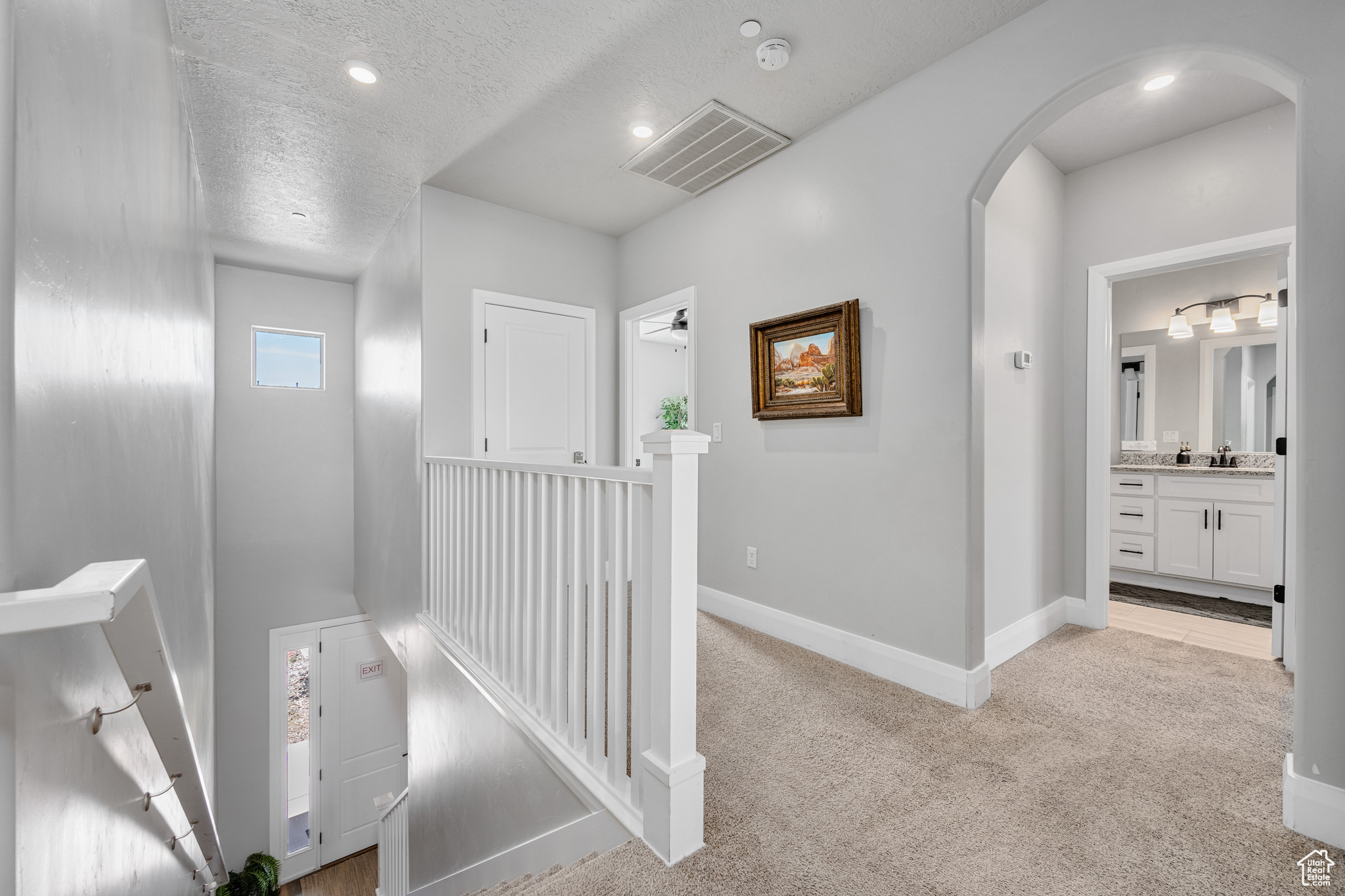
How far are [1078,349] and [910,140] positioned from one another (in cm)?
170

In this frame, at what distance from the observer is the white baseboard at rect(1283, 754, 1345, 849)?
57.0 inches

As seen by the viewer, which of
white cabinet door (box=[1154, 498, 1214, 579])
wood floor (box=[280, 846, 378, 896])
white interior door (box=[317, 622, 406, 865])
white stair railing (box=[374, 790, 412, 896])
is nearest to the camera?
white stair railing (box=[374, 790, 412, 896])

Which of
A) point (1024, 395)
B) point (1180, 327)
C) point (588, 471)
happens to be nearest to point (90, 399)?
point (588, 471)

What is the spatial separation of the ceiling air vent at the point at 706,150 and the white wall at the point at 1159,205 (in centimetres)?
185

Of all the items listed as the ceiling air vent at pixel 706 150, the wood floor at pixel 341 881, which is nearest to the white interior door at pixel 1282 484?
the ceiling air vent at pixel 706 150

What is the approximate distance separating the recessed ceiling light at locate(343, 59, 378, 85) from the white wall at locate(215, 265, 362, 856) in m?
3.56

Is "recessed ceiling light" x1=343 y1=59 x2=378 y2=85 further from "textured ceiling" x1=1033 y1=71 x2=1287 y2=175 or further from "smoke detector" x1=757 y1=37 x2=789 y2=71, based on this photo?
"textured ceiling" x1=1033 y1=71 x2=1287 y2=175

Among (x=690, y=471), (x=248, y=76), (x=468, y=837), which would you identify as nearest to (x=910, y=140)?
(x=690, y=471)

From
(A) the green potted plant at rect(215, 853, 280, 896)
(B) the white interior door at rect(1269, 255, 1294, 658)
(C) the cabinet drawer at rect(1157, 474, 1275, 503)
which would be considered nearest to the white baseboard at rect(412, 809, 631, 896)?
(B) the white interior door at rect(1269, 255, 1294, 658)

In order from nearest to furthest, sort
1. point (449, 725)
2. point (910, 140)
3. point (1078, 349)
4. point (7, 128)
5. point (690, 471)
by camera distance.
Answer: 1. point (7, 128)
2. point (690, 471)
3. point (910, 140)
4. point (449, 725)
5. point (1078, 349)

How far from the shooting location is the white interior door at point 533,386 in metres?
3.67

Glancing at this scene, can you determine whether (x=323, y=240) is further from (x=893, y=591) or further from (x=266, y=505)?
(x=893, y=591)

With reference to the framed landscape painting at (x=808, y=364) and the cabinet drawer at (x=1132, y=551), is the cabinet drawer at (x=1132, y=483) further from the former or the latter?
the framed landscape painting at (x=808, y=364)

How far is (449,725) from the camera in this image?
287 cm
